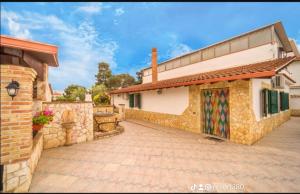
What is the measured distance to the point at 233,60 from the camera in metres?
10.8

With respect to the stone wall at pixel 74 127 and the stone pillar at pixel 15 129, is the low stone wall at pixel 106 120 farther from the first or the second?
the stone pillar at pixel 15 129

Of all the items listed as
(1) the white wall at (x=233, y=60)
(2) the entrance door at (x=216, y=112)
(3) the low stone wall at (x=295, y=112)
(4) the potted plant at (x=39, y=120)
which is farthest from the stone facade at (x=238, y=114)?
(3) the low stone wall at (x=295, y=112)

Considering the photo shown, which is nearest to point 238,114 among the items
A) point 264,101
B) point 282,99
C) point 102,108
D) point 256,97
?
point 256,97

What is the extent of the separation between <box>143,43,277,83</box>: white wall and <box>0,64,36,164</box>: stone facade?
37.1 ft

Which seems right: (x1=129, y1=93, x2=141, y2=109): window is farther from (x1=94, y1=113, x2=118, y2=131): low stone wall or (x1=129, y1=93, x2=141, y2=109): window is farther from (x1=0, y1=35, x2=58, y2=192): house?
(x1=0, y1=35, x2=58, y2=192): house

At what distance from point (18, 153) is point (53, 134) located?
9.86 feet

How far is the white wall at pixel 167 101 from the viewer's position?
9.69 metres

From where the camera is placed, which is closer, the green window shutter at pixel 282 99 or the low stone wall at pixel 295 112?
the green window shutter at pixel 282 99

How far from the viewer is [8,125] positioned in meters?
3.23

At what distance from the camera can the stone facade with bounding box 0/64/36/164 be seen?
3203 millimetres

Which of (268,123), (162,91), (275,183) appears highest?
(162,91)

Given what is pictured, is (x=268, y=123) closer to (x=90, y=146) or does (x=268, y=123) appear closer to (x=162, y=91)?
(x=162, y=91)

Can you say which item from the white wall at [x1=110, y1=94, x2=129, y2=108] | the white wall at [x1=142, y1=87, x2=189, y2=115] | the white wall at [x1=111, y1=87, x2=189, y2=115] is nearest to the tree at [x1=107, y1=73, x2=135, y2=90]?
the white wall at [x1=110, y1=94, x2=129, y2=108]

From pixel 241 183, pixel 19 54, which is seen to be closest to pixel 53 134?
pixel 19 54
